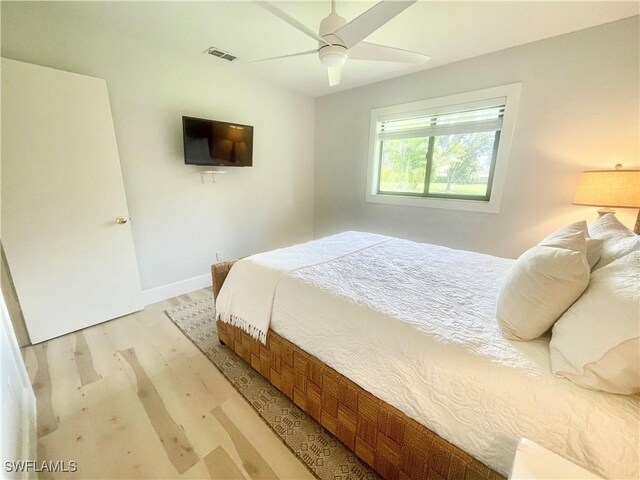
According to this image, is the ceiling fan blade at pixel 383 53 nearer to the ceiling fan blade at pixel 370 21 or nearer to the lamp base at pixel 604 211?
the ceiling fan blade at pixel 370 21

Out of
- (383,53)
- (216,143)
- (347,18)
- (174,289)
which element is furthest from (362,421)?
(216,143)

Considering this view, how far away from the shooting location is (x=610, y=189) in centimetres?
184

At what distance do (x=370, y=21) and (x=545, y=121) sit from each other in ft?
6.48

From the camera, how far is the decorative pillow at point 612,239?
39.4 inches

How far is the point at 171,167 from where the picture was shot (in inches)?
103

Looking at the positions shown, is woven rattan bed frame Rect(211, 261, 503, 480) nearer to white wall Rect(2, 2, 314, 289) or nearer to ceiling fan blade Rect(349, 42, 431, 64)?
white wall Rect(2, 2, 314, 289)

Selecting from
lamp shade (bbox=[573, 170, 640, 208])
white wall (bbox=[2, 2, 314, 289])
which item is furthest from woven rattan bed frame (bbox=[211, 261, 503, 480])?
lamp shade (bbox=[573, 170, 640, 208])

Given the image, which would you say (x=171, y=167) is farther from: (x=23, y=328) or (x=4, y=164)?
(x=23, y=328)

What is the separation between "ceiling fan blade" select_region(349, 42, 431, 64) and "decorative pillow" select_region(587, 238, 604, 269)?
151 centimetres

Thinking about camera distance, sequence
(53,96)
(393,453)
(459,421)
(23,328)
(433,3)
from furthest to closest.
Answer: (23,328) → (53,96) → (433,3) → (393,453) → (459,421)

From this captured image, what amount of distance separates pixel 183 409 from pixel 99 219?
1.78 metres

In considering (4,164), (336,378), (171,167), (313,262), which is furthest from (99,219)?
(336,378)

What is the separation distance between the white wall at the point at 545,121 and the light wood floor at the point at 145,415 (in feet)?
8.66

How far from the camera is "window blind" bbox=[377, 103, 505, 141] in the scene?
2.53 m
